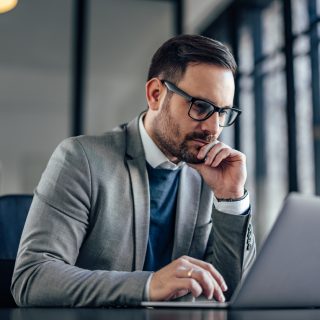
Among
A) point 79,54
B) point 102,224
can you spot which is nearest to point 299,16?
point 79,54

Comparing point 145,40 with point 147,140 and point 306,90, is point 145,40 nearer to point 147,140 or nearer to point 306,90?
point 306,90

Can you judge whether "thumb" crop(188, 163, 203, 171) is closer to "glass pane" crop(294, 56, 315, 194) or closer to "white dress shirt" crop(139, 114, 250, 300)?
"white dress shirt" crop(139, 114, 250, 300)

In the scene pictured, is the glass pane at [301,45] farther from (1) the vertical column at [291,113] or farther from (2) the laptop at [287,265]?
(2) the laptop at [287,265]

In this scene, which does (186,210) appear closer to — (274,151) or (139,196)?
(139,196)

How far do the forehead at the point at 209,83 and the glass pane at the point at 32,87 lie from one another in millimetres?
3761

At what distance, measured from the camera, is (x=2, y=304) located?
1563 millimetres

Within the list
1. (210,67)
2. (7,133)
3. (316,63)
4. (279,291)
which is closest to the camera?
(279,291)

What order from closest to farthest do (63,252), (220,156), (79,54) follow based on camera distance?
(63,252) → (220,156) → (79,54)

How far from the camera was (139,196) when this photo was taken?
61.3 inches

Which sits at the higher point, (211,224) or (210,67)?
(210,67)

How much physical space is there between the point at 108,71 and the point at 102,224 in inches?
169

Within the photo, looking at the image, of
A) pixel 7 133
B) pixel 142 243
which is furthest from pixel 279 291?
pixel 7 133

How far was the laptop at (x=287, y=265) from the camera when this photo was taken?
0.98 metres

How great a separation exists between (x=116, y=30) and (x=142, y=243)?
438 cm
